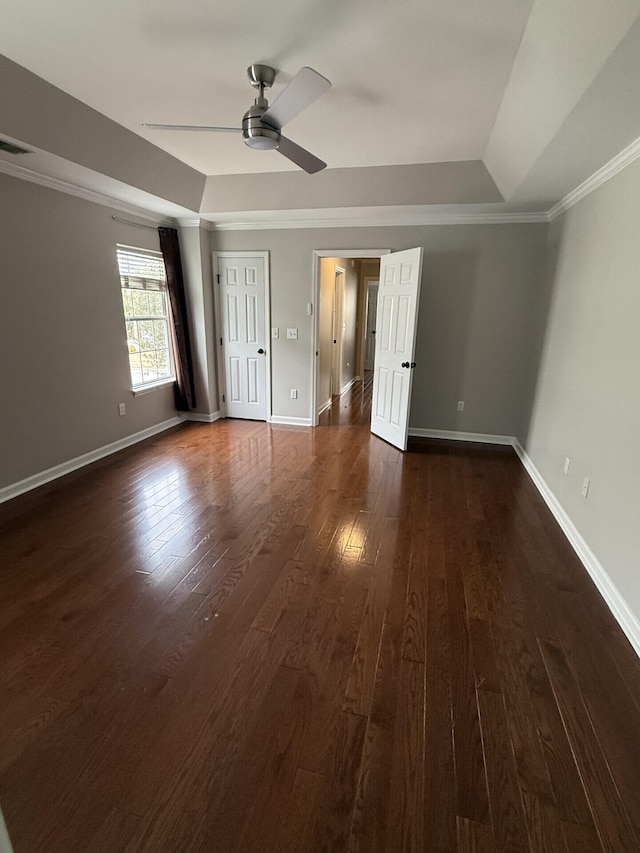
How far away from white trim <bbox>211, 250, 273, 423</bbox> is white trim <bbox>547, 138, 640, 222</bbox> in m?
3.07

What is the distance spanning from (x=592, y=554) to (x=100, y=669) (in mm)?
2729

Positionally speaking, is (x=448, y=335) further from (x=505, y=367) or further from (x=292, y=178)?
(x=292, y=178)

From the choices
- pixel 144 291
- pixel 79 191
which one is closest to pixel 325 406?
pixel 144 291

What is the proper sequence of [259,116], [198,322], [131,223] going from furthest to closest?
[198,322], [131,223], [259,116]

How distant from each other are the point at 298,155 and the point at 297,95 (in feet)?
2.30

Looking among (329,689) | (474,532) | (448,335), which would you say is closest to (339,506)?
(474,532)

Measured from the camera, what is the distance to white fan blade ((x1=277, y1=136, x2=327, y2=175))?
8.24 ft

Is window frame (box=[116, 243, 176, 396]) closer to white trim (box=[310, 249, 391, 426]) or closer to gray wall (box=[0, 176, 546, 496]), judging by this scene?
gray wall (box=[0, 176, 546, 496])

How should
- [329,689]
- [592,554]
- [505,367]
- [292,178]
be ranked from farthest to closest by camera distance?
[505,367] < [292,178] < [592,554] < [329,689]

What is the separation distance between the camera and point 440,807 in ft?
4.33

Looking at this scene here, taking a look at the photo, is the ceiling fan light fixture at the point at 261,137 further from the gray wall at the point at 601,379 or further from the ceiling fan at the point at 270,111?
the gray wall at the point at 601,379

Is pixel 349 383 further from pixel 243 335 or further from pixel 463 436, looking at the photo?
pixel 463 436

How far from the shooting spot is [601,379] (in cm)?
264

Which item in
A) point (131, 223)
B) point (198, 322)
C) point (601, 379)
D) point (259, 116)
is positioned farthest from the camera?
point (198, 322)
